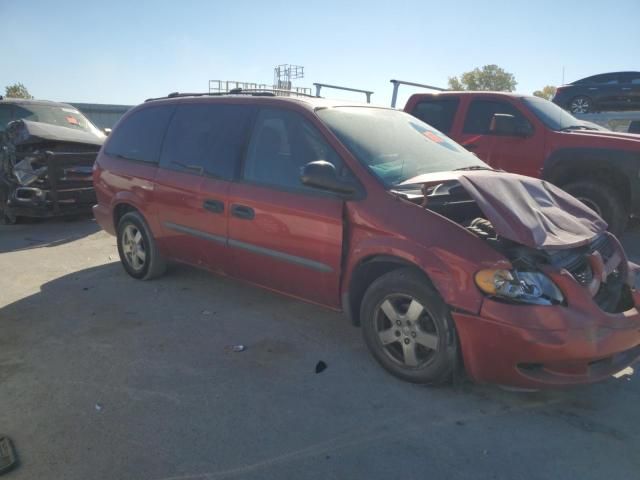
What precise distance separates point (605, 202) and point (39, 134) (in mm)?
8201

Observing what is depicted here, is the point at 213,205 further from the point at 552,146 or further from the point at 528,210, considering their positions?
the point at 552,146

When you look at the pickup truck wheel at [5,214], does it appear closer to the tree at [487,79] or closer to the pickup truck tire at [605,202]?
the pickup truck tire at [605,202]

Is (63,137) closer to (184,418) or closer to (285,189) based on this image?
(285,189)

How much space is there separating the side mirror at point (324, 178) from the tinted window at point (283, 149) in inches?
7.7

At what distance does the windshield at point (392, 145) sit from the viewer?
3623 mm

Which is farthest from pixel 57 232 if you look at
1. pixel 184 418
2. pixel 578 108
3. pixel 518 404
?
pixel 578 108

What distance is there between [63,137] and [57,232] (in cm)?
159

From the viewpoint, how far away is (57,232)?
7.98 metres

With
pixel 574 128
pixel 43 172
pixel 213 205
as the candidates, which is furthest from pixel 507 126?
pixel 43 172

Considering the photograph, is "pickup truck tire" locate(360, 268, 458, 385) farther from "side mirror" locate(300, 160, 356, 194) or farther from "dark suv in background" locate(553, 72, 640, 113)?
"dark suv in background" locate(553, 72, 640, 113)

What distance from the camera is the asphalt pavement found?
2.56m

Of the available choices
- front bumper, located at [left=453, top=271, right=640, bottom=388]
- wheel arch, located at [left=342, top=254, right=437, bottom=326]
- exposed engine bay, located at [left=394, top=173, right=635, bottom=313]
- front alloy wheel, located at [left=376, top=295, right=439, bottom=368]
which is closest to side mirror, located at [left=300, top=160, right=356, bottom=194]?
exposed engine bay, located at [left=394, top=173, right=635, bottom=313]

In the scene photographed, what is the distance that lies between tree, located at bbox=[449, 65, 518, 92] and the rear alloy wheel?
172 feet

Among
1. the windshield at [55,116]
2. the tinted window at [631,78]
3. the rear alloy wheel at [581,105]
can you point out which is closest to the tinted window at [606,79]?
the tinted window at [631,78]
